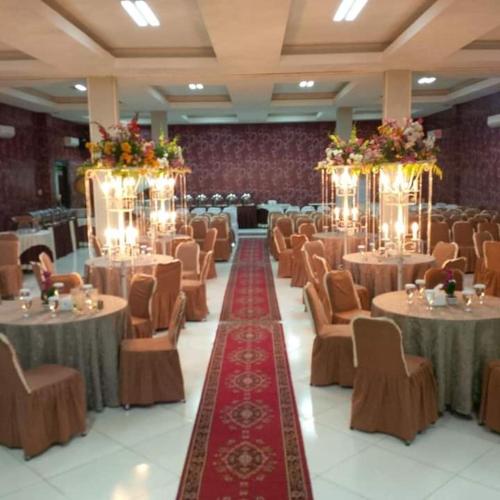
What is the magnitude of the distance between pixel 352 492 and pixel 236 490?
0.77m

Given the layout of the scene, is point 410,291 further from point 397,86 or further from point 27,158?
point 27,158

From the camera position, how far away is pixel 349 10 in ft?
23.4

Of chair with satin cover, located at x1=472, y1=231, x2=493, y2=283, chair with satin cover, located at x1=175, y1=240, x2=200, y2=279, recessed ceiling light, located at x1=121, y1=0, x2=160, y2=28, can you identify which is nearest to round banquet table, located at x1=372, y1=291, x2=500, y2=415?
chair with satin cover, located at x1=175, y1=240, x2=200, y2=279

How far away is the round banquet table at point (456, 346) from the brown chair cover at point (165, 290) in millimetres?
3303

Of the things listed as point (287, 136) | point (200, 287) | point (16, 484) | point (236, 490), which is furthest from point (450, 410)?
point (287, 136)

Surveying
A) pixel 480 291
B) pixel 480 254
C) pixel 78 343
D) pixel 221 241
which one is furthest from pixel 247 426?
pixel 221 241

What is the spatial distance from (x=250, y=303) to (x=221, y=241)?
4.69 meters

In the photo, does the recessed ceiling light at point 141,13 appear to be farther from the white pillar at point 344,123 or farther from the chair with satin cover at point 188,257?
the white pillar at point 344,123

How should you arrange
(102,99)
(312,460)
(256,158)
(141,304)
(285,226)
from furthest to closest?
(256,158) < (285,226) < (102,99) < (141,304) < (312,460)

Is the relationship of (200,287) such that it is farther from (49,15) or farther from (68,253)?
(68,253)

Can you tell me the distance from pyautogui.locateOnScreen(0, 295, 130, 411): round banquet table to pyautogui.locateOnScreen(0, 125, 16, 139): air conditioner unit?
9853mm

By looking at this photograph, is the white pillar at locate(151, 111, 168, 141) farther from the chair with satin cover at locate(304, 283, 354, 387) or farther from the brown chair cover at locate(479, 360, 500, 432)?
the brown chair cover at locate(479, 360, 500, 432)

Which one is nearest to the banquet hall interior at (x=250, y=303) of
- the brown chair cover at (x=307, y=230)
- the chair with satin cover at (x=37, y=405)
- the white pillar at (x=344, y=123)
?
the chair with satin cover at (x=37, y=405)

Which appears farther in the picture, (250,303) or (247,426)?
(250,303)
